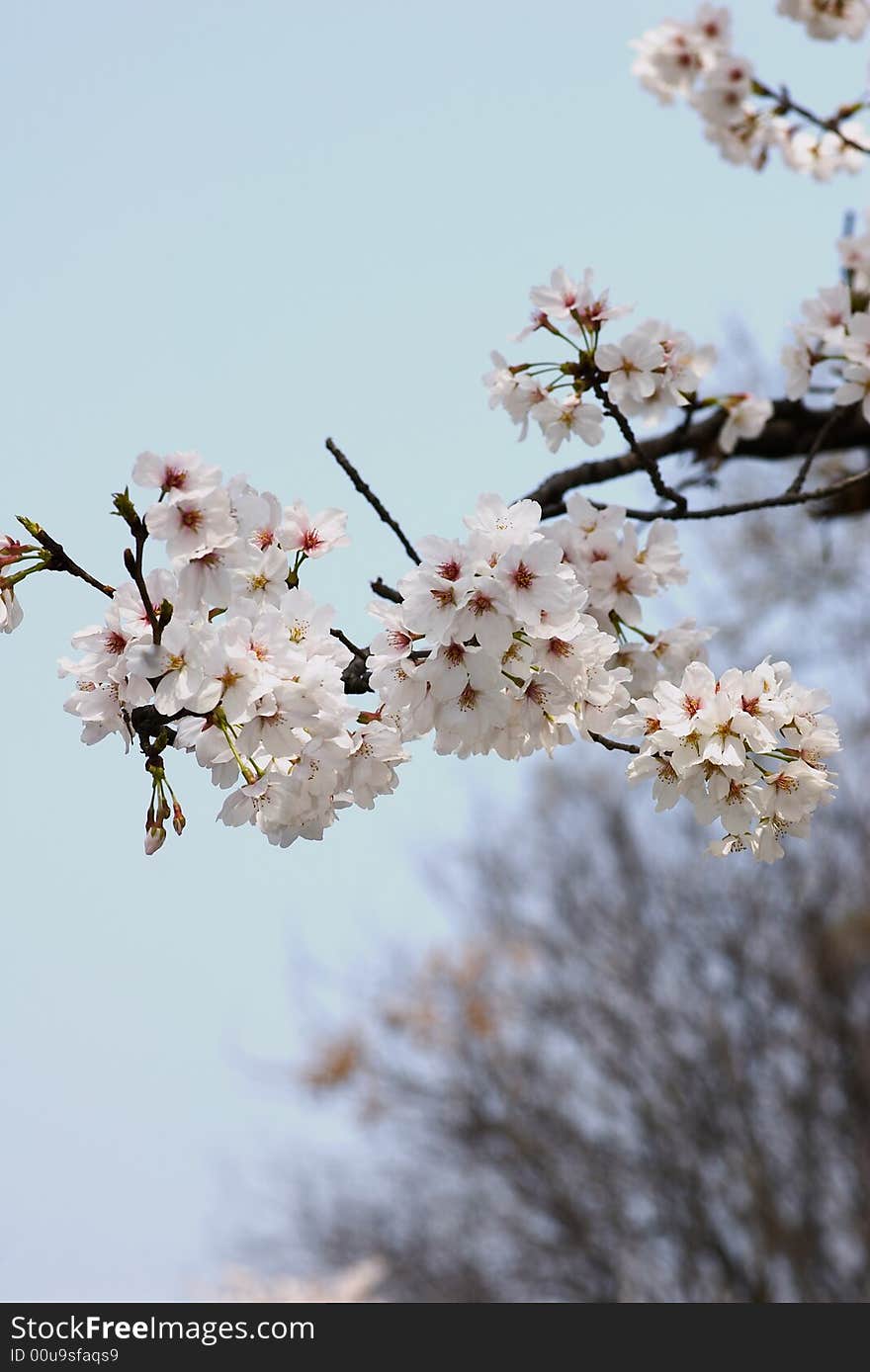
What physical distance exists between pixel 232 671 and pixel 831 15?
133 inches

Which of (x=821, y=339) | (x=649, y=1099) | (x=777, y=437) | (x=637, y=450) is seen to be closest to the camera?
(x=637, y=450)

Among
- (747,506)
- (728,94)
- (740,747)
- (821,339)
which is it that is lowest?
(740,747)

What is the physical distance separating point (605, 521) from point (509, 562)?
23.8 inches

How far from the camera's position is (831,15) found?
3.96 metres

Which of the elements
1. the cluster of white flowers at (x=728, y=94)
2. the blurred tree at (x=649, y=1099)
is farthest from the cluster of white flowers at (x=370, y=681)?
the blurred tree at (x=649, y=1099)

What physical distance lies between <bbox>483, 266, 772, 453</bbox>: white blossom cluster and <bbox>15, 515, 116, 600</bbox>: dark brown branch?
93 cm

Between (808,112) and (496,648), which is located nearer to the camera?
(496,648)

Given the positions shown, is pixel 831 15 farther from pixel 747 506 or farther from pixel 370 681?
pixel 370 681

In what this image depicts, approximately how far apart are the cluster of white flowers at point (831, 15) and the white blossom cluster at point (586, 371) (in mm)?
2067

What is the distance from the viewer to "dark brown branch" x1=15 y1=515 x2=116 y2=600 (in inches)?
66.2

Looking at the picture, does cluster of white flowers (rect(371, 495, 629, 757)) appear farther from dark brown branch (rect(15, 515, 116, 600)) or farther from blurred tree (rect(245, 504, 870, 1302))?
blurred tree (rect(245, 504, 870, 1302))

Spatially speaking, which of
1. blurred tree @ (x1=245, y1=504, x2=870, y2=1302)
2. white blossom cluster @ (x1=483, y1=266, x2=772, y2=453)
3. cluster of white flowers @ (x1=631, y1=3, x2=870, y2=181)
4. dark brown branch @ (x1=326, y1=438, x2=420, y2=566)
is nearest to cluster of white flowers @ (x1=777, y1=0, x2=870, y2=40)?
cluster of white flowers @ (x1=631, y1=3, x2=870, y2=181)

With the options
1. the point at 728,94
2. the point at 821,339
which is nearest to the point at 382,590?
the point at 821,339
